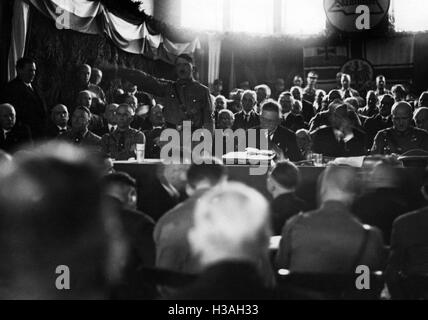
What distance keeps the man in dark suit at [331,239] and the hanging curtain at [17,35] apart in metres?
4.17

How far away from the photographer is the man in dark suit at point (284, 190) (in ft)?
11.6

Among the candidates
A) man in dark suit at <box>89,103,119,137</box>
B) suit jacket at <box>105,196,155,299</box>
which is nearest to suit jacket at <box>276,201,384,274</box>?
suit jacket at <box>105,196,155,299</box>

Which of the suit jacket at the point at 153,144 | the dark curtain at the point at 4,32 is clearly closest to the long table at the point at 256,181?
the suit jacket at the point at 153,144

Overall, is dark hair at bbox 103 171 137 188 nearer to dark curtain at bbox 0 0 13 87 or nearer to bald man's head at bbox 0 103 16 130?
bald man's head at bbox 0 103 16 130

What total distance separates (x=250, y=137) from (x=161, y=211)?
5.89ft

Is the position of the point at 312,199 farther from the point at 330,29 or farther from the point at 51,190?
the point at 330,29

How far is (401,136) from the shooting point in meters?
5.36

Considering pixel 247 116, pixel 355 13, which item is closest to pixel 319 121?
pixel 247 116

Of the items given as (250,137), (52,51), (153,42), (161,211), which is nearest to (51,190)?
(161,211)

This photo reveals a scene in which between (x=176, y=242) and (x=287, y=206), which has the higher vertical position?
(x=287, y=206)

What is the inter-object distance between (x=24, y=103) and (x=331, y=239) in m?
3.56

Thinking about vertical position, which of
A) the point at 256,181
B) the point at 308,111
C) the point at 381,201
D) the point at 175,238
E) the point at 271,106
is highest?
the point at 308,111

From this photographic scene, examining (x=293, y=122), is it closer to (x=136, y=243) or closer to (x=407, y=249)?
(x=407, y=249)

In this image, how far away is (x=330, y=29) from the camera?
13.0m
